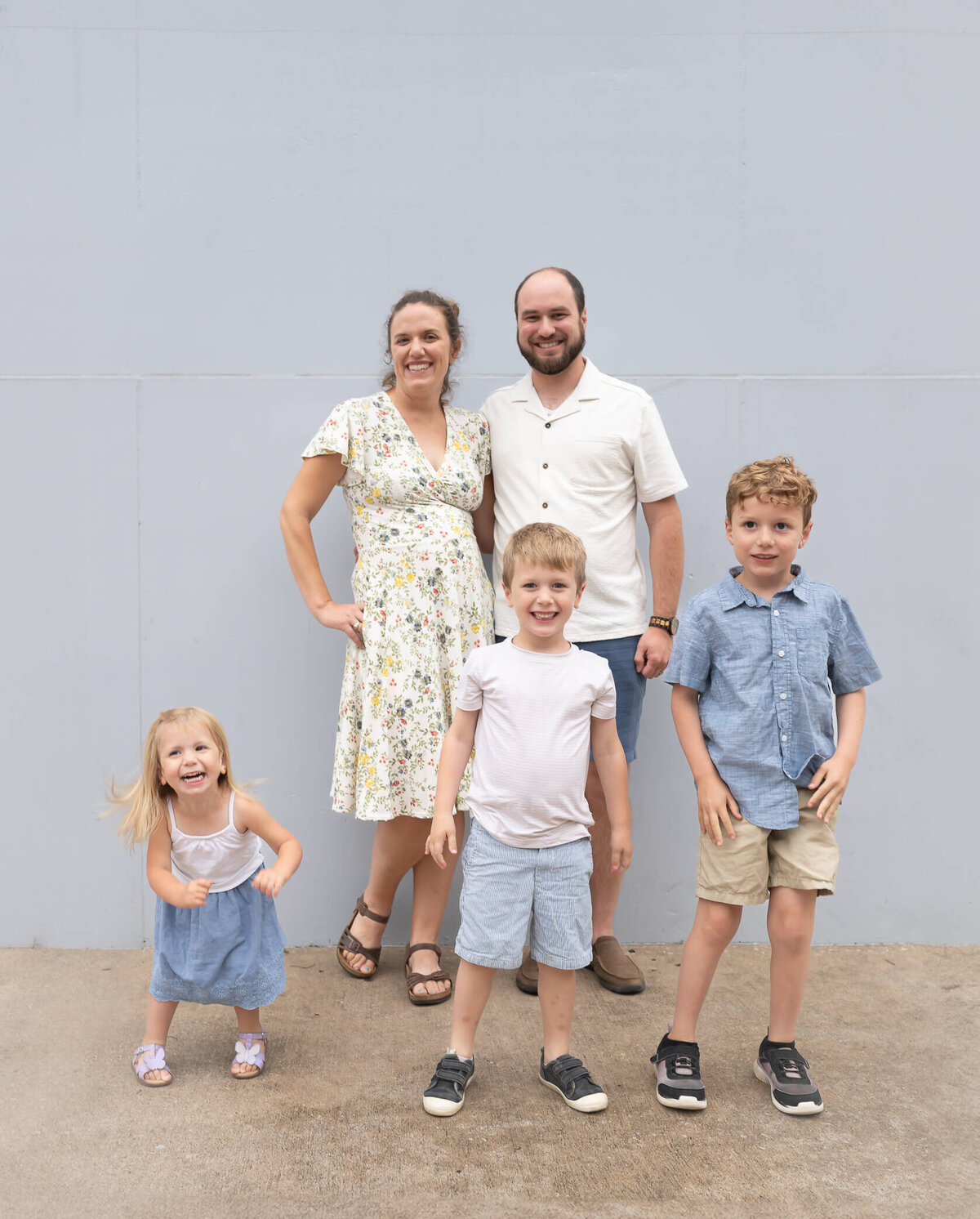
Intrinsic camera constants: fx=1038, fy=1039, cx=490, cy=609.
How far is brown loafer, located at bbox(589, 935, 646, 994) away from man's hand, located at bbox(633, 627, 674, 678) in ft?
2.78

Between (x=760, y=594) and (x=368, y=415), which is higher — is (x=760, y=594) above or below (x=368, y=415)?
below

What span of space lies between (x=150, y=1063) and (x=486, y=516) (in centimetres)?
172

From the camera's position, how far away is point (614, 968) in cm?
307

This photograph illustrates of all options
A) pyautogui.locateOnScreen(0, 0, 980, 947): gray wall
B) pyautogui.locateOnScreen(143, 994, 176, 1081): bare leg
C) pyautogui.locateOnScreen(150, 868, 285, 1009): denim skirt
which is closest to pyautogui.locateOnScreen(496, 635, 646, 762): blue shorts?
pyautogui.locateOnScreen(0, 0, 980, 947): gray wall

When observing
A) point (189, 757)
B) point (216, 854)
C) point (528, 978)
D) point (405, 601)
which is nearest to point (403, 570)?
point (405, 601)

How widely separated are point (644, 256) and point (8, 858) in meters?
2.79

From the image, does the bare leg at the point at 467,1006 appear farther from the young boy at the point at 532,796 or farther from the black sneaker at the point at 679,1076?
the black sneaker at the point at 679,1076

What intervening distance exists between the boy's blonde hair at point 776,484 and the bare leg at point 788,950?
2.90 ft

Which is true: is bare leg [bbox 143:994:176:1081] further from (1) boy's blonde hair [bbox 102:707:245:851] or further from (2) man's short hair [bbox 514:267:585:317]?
(2) man's short hair [bbox 514:267:585:317]

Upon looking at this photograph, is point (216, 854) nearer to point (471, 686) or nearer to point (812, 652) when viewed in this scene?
point (471, 686)

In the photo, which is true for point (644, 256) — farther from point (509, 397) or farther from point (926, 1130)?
point (926, 1130)

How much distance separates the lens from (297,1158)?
2.17 m

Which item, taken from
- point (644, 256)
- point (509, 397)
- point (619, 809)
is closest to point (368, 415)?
point (509, 397)

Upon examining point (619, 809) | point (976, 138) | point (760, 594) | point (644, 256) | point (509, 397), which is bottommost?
point (619, 809)
